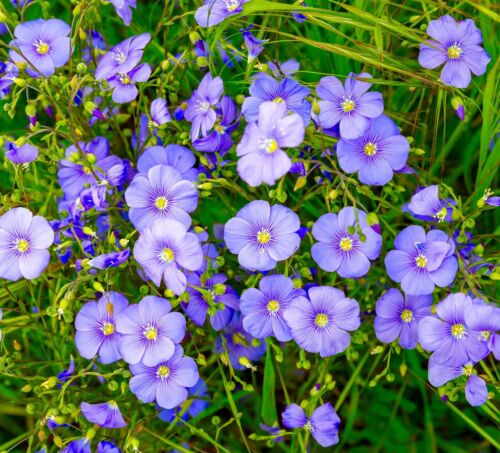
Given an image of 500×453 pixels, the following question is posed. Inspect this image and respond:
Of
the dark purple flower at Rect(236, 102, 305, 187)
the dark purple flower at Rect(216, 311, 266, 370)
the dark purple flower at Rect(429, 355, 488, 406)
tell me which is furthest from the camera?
the dark purple flower at Rect(216, 311, 266, 370)

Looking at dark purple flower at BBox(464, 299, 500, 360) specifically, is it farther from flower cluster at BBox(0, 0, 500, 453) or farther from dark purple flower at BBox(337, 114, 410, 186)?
dark purple flower at BBox(337, 114, 410, 186)

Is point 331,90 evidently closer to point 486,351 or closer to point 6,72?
point 486,351

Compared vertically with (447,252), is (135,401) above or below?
below

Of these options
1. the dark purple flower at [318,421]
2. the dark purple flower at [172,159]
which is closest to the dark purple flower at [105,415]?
the dark purple flower at [318,421]

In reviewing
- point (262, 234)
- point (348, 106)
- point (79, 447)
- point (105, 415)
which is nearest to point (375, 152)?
point (348, 106)

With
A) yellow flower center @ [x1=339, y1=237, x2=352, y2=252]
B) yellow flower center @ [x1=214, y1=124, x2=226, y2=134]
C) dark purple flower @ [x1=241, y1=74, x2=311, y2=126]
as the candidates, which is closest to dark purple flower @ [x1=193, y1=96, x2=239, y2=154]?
yellow flower center @ [x1=214, y1=124, x2=226, y2=134]

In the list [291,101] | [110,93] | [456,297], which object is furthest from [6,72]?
[456,297]

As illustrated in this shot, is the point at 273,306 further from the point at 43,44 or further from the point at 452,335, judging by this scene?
the point at 43,44
